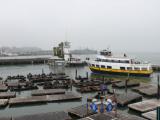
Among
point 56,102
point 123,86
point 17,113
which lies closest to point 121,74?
point 123,86

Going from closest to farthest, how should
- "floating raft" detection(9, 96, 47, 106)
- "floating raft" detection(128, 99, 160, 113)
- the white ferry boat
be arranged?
"floating raft" detection(128, 99, 160, 113)
"floating raft" detection(9, 96, 47, 106)
the white ferry boat

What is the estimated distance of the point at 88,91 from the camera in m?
33.3

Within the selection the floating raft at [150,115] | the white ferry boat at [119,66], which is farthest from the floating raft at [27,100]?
the white ferry boat at [119,66]

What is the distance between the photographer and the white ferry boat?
157 feet

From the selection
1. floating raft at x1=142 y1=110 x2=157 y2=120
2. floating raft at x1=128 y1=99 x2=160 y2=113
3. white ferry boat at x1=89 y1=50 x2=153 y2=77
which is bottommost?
floating raft at x1=142 y1=110 x2=157 y2=120

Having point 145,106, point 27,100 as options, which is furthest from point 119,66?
point 27,100

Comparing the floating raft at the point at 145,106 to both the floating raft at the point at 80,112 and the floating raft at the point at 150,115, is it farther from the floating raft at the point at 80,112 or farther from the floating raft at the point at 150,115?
the floating raft at the point at 80,112

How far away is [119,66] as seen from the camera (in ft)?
164

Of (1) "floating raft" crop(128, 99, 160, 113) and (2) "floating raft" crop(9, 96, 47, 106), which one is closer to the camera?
(1) "floating raft" crop(128, 99, 160, 113)

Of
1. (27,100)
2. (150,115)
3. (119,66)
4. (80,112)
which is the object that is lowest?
(150,115)

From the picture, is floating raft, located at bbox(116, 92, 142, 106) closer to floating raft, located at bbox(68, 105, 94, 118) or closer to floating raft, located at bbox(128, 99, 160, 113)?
floating raft, located at bbox(128, 99, 160, 113)

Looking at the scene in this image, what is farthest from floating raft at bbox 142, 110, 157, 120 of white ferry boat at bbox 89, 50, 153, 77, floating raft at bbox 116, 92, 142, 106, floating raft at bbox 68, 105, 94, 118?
white ferry boat at bbox 89, 50, 153, 77

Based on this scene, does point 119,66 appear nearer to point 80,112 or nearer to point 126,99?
point 126,99

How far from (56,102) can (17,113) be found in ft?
17.2
